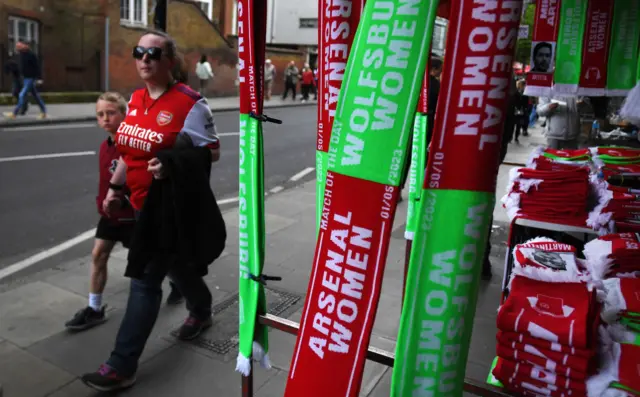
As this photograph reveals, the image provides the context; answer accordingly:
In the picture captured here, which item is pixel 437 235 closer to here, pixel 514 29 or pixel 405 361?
pixel 405 361

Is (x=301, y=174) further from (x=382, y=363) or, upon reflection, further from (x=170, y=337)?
(x=382, y=363)

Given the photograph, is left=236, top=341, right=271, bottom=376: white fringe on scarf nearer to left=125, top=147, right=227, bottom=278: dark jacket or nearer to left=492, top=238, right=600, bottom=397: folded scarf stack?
left=125, top=147, right=227, bottom=278: dark jacket

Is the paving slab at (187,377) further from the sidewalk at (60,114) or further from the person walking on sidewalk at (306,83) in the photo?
the person walking on sidewalk at (306,83)

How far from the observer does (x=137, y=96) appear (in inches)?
→ 128

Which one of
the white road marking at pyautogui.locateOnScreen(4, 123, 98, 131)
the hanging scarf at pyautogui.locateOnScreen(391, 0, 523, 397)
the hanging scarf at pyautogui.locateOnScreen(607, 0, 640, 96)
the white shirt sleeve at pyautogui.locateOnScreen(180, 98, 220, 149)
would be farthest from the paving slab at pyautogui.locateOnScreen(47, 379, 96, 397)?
the white road marking at pyautogui.locateOnScreen(4, 123, 98, 131)

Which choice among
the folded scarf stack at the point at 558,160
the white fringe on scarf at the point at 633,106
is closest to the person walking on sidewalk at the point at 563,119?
the folded scarf stack at the point at 558,160

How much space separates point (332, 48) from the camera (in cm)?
217

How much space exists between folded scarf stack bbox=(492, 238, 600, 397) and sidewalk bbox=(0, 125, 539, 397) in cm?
140

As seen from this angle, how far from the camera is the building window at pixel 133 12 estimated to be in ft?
73.6

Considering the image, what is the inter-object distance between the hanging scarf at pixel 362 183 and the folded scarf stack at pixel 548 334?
65 centimetres

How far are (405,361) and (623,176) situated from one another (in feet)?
7.64

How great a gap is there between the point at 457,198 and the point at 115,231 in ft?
8.96

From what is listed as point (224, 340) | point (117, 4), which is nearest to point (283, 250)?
point (224, 340)

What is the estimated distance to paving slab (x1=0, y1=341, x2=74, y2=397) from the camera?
3066mm
